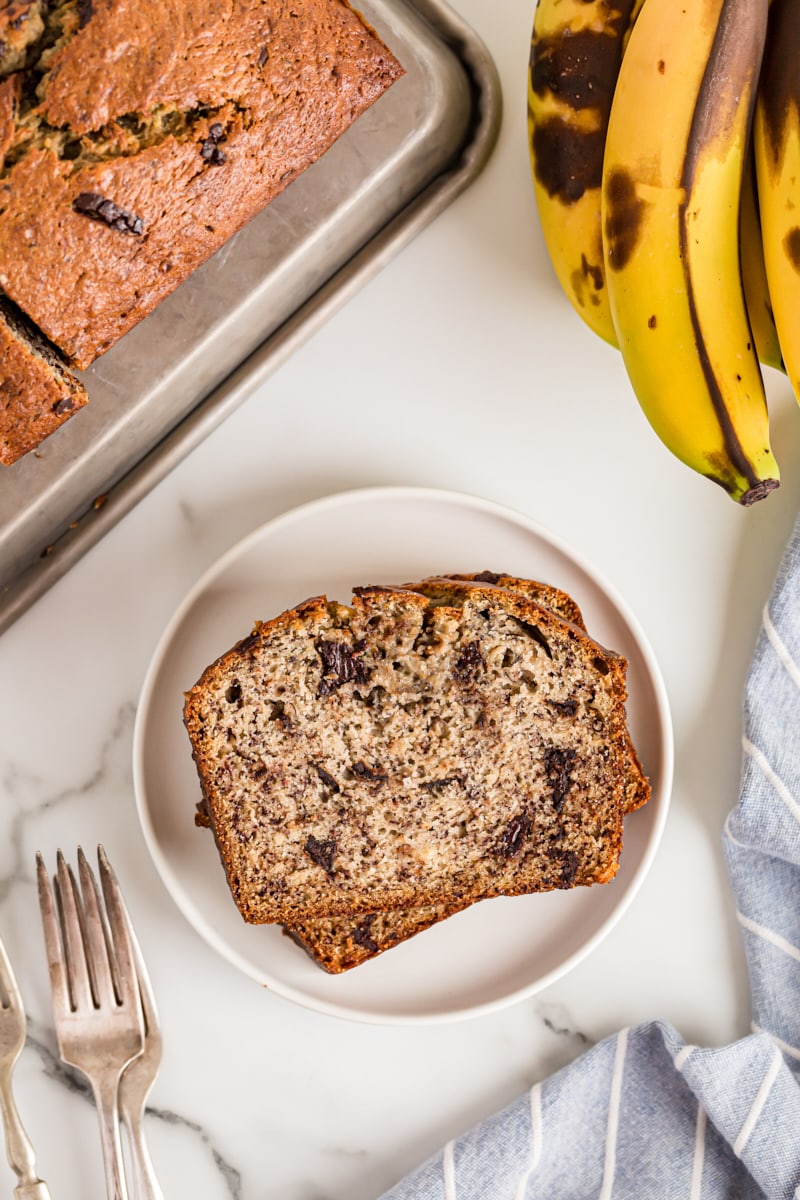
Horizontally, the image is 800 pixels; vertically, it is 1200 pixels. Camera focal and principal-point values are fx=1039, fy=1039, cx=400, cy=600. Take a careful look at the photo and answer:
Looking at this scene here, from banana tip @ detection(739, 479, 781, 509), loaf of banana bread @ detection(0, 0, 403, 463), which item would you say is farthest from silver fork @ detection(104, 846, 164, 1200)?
banana tip @ detection(739, 479, 781, 509)

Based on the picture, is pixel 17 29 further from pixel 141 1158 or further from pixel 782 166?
pixel 141 1158

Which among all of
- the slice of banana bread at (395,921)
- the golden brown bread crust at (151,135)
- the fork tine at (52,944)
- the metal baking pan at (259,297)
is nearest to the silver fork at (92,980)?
the fork tine at (52,944)

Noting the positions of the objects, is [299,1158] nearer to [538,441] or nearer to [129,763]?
[129,763]

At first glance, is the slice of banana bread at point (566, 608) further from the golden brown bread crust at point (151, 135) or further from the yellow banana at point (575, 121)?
the golden brown bread crust at point (151, 135)

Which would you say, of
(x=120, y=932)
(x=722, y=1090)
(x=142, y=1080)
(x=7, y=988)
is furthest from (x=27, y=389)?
(x=722, y=1090)

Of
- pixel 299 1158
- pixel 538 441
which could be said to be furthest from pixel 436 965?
pixel 538 441

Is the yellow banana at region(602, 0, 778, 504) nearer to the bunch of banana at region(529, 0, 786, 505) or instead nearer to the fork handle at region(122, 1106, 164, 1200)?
the bunch of banana at region(529, 0, 786, 505)
